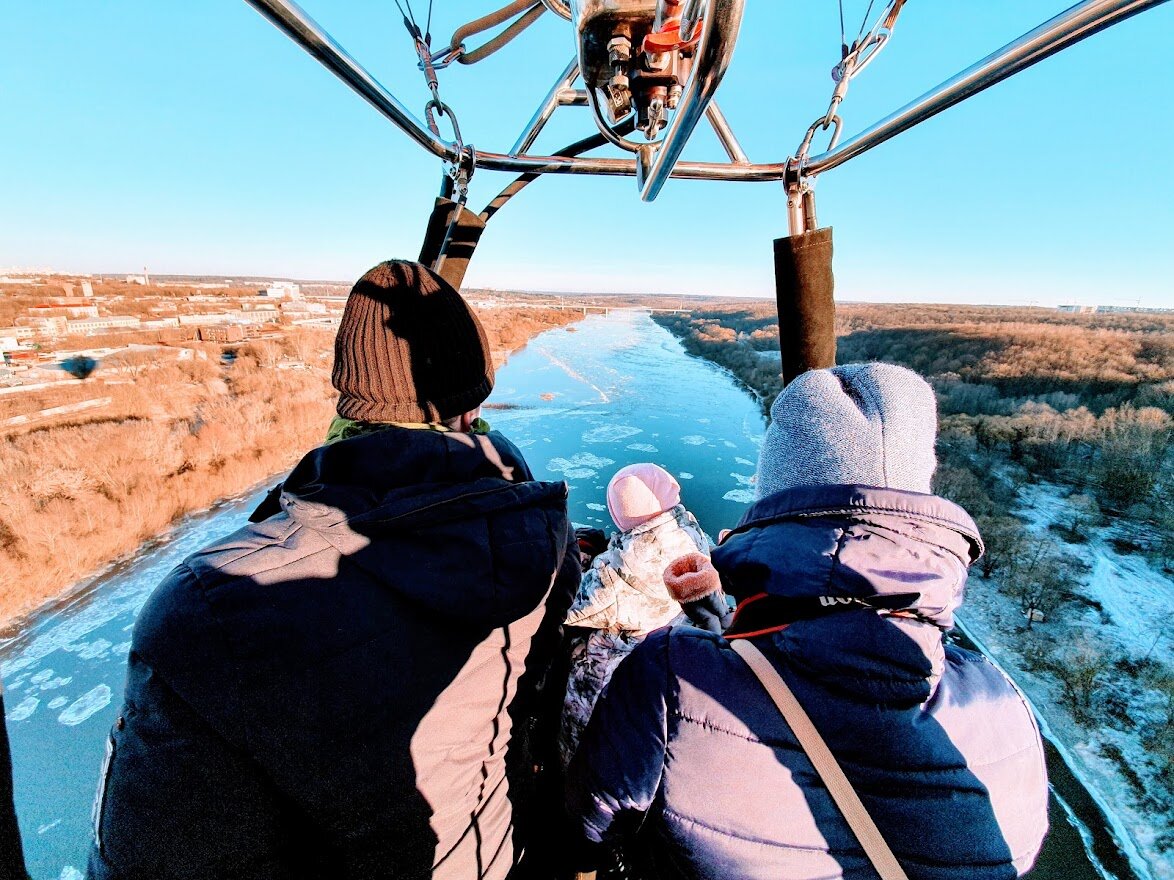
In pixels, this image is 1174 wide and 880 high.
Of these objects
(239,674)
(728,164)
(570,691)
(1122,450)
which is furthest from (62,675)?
(1122,450)

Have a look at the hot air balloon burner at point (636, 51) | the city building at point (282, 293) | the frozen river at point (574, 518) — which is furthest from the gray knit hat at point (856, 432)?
the city building at point (282, 293)

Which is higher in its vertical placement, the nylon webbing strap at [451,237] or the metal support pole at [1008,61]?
the metal support pole at [1008,61]

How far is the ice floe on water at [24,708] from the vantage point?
16.7 ft

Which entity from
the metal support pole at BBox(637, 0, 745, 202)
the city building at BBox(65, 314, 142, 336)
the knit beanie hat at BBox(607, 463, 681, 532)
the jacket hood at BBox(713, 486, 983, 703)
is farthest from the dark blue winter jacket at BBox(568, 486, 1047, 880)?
the city building at BBox(65, 314, 142, 336)

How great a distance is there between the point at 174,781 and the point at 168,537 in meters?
11.0

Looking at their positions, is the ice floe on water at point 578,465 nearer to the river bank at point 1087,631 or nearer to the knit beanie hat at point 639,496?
the river bank at point 1087,631

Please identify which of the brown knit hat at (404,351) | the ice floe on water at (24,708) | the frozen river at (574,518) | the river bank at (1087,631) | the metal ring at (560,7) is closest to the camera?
the brown knit hat at (404,351)

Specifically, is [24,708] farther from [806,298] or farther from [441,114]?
[806,298]

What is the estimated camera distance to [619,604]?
1.42 meters

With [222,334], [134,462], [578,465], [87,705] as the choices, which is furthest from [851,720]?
[222,334]

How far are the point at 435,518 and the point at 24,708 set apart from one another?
25.9 ft

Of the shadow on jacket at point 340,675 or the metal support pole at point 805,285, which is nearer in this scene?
the shadow on jacket at point 340,675

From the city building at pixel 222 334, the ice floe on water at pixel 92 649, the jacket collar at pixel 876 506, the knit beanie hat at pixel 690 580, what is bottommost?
the ice floe on water at pixel 92 649

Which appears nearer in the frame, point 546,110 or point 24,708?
point 546,110
